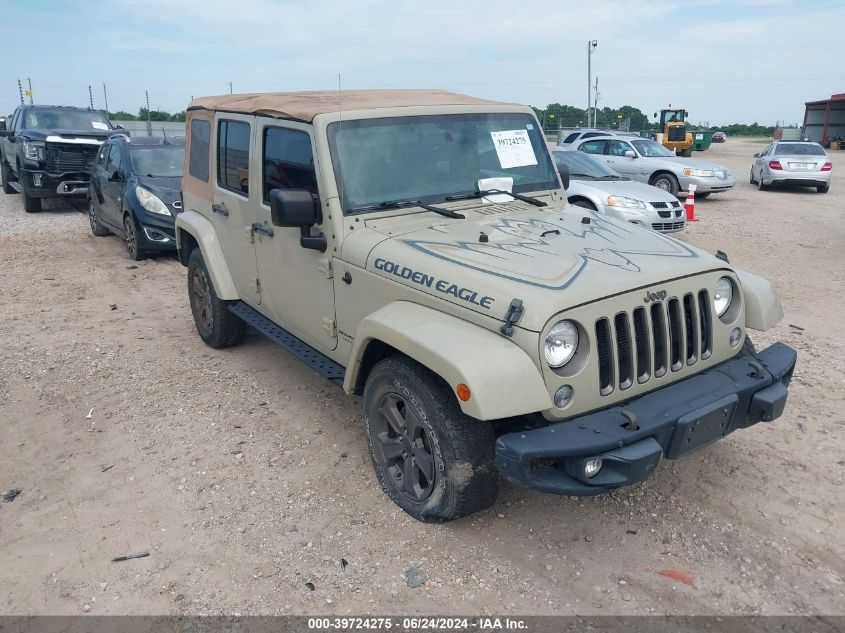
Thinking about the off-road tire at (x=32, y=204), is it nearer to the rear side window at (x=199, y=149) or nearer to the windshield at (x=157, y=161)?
the windshield at (x=157, y=161)

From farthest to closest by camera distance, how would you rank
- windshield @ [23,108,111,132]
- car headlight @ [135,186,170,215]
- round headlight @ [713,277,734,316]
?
windshield @ [23,108,111,132]
car headlight @ [135,186,170,215]
round headlight @ [713,277,734,316]

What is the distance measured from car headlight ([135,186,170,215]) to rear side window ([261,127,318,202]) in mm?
5141

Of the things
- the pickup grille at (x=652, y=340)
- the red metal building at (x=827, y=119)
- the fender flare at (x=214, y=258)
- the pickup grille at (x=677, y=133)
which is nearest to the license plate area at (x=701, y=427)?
the pickup grille at (x=652, y=340)

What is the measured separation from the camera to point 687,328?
126 inches

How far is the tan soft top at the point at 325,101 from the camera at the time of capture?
3916mm

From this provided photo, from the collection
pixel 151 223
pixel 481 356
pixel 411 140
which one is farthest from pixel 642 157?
pixel 481 356

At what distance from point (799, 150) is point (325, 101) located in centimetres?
1700

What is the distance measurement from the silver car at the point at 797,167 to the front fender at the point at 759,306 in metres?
15.5

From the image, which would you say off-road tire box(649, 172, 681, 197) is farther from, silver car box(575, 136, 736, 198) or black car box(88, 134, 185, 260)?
black car box(88, 134, 185, 260)

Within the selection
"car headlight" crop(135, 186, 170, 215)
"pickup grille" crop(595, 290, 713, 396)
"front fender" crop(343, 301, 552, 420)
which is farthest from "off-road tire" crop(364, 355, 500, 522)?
"car headlight" crop(135, 186, 170, 215)

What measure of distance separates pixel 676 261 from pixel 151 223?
24.2 ft

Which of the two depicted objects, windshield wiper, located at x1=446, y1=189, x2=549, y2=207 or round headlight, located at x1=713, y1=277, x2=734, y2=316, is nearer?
round headlight, located at x1=713, y1=277, x2=734, y2=316

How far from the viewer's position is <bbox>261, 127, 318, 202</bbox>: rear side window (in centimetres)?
383

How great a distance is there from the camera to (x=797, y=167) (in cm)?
1688
